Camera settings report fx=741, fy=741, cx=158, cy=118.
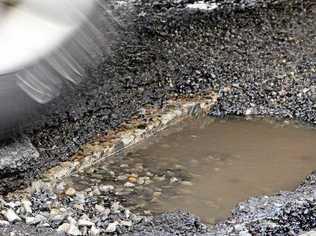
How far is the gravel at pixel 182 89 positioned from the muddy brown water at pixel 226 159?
0.53ft

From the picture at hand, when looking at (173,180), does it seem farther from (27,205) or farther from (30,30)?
(30,30)

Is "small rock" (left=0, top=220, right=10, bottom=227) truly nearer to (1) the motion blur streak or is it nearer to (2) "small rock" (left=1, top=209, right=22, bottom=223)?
(2) "small rock" (left=1, top=209, right=22, bottom=223)

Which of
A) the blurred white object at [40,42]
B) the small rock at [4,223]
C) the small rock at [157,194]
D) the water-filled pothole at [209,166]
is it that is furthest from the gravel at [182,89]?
the blurred white object at [40,42]

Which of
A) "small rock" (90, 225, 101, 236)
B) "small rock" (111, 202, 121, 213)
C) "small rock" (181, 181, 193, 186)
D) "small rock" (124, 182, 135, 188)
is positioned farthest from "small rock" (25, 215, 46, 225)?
"small rock" (181, 181, 193, 186)

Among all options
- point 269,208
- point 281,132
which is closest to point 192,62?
point 281,132

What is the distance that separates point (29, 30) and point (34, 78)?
27 centimetres

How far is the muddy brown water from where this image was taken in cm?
456

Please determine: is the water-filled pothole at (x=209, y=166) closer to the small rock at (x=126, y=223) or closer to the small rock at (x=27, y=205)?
the small rock at (x=126, y=223)

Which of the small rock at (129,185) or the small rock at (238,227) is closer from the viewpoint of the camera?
the small rock at (238,227)

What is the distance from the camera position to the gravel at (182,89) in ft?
13.8

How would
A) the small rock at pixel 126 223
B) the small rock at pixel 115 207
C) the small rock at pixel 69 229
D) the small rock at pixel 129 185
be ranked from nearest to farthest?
the small rock at pixel 69 229
the small rock at pixel 126 223
the small rock at pixel 115 207
the small rock at pixel 129 185

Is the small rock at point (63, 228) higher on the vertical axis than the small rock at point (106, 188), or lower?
higher

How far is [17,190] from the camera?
14.9 feet

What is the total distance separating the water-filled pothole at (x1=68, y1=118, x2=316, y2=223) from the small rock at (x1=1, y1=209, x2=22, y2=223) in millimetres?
569
